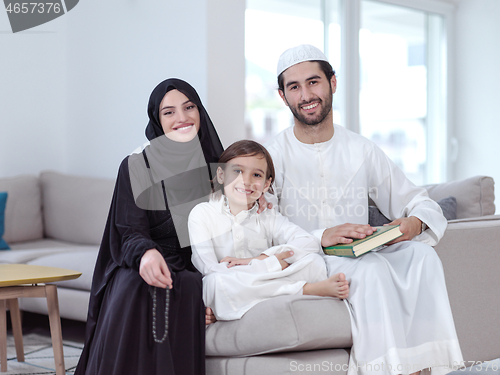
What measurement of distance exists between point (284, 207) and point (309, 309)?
669 mm

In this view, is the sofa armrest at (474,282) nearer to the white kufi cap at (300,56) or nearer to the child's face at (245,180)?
the child's face at (245,180)

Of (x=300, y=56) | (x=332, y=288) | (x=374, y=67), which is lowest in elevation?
(x=332, y=288)

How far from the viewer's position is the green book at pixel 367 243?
69.3 inches

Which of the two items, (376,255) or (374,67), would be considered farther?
(374,67)

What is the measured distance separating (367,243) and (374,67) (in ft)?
10.4

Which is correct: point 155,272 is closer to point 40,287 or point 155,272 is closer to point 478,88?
point 40,287

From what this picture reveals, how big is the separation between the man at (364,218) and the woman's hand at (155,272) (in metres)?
0.60

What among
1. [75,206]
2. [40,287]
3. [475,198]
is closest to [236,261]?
[40,287]

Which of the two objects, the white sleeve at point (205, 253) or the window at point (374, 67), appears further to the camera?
the window at point (374, 67)

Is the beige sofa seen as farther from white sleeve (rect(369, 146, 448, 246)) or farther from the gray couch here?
white sleeve (rect(369, 146, 448, 246))

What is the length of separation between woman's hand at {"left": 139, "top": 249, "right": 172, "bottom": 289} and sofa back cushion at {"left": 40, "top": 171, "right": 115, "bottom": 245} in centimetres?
168

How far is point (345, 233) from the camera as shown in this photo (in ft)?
6.20

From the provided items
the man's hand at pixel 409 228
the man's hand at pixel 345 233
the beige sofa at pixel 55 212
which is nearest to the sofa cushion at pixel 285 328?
the man's hand at pixel 345 233

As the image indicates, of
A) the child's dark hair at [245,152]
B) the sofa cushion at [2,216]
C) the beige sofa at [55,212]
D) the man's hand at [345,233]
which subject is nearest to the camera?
the man's hand at [345,233]
